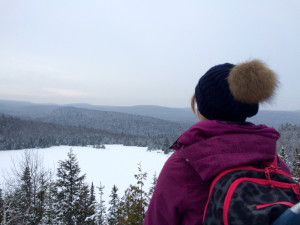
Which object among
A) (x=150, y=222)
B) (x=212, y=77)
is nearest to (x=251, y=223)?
(x=150, y=222)

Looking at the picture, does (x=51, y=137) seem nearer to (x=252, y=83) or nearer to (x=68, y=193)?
A: (x=68, y=193)

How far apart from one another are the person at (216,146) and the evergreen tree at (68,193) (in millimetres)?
14900

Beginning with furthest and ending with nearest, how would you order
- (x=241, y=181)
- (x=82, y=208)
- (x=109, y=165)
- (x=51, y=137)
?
1. (x=51, y=137)
2. (x=109, y=165)
3. (x=82, y=208)
4. (x=241, y=181)

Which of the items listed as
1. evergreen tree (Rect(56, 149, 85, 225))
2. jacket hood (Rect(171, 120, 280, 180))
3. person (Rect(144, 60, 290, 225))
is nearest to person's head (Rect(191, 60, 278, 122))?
person (Rect(144, 60, 290, 225))

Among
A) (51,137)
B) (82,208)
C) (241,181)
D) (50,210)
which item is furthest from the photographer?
(51,137)

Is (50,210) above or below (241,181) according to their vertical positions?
below

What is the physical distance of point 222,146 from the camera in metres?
1.07

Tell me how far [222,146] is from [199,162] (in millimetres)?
154

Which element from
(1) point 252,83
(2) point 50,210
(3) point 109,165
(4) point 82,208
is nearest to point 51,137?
(3) point 109,165

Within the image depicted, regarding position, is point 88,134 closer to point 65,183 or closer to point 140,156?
point 140,156

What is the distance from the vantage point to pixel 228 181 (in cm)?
97

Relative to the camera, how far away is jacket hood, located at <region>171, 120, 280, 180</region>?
Answer: 1025 millimetres

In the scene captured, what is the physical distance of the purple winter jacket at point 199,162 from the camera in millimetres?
1044

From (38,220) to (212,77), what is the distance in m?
16.1
